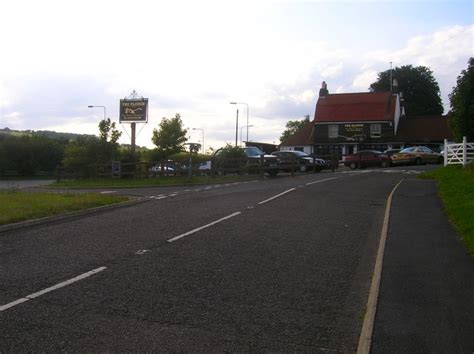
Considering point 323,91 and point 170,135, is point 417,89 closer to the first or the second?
point 323,91

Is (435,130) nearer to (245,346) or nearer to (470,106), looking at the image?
(470,106)

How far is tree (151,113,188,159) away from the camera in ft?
203

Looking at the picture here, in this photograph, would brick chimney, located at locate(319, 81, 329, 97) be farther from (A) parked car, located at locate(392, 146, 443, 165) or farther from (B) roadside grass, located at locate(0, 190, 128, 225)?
(B) roadside grass, located at locate(0, 190, 128, 225)

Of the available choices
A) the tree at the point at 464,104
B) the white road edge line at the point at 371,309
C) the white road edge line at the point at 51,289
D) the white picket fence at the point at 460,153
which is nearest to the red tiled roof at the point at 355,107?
the tree at the point at 464,104

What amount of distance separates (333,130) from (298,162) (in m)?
32.4

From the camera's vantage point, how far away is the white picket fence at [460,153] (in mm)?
25172

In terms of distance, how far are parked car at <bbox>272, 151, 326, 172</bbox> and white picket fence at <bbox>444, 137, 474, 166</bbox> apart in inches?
342

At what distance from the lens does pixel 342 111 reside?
65875mm

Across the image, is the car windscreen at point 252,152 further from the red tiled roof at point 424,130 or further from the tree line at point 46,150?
the red tiled roof at point 424,130

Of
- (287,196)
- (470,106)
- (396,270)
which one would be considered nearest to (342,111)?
(470,106)

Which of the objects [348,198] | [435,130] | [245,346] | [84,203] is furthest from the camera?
[435,130]

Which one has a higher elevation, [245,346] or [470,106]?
[470,106]

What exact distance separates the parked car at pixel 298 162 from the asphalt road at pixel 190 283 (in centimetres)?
1921

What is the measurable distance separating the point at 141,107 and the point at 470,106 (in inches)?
1405
